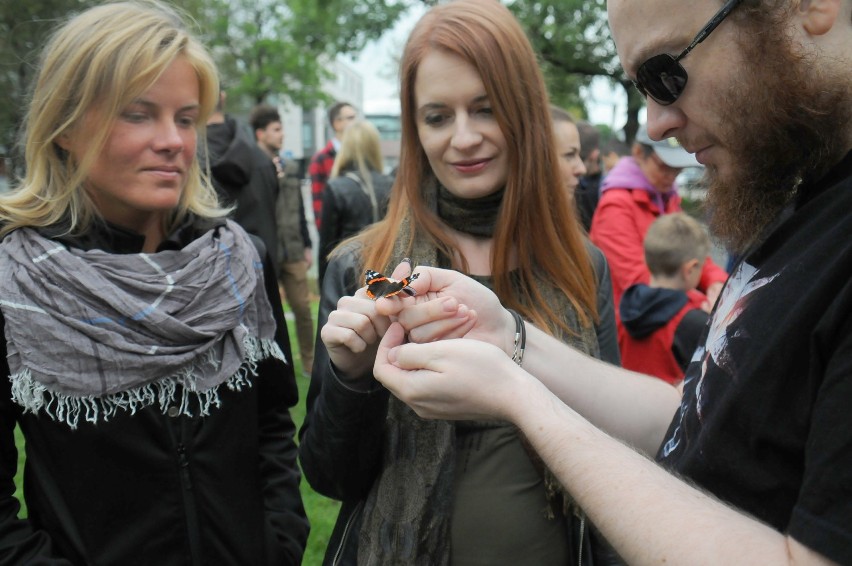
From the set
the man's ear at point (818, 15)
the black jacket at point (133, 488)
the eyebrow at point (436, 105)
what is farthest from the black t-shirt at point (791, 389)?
the black jacket at point (133, 488)

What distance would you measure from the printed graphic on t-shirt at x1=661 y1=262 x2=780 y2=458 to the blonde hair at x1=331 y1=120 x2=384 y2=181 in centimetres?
490

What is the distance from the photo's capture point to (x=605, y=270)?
88.3 inches

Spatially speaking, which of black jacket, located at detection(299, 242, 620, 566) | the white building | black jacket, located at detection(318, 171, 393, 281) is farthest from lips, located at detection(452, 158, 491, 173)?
the white building

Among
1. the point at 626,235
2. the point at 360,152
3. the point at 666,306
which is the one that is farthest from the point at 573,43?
the point at 666,306

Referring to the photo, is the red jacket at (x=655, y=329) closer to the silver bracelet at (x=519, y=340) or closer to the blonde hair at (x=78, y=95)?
the silver bracelet at (x=519, y=340)

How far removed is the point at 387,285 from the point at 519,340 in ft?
1.19

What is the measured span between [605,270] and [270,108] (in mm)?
6053

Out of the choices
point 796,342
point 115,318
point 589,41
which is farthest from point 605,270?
point 589,41

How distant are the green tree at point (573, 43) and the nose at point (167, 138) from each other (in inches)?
596

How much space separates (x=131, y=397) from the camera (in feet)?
5.88

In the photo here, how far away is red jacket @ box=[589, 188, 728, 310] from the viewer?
3.89m

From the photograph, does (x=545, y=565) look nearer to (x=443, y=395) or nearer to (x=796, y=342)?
(x=443, y=395)

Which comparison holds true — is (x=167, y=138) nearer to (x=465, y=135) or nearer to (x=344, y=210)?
(x=465, y=135)

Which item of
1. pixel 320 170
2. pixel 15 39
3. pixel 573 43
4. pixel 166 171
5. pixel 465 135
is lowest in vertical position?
pixel 320 170
